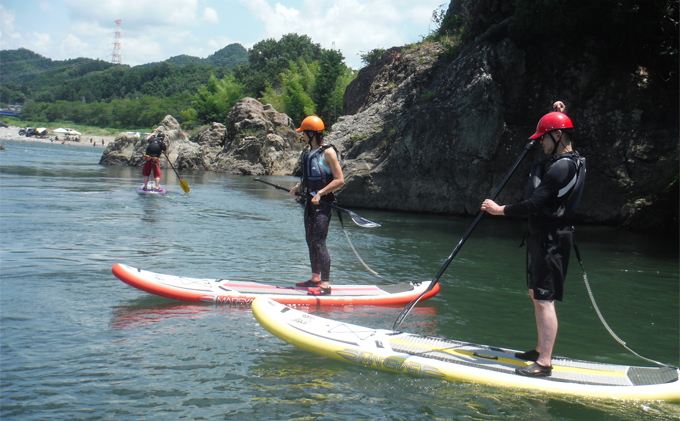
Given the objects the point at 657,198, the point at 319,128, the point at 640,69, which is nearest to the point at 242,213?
the point at 319,128

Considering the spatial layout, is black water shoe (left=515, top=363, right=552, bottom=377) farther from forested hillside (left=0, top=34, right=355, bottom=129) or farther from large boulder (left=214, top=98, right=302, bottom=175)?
forested hillside (left=0, top=34, right=355, bottom=129)

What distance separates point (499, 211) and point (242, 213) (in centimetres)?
1079

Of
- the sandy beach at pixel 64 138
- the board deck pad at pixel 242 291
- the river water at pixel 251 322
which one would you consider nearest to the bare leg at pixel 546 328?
the river water at pixel 251 322

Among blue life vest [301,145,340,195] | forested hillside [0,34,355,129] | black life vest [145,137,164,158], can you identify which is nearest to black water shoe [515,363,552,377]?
blue life vest [301,145,340,195]

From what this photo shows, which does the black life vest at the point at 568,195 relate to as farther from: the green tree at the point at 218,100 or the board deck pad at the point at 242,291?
the green tree at the point at 218,100

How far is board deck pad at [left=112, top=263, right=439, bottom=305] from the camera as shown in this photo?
5816mm

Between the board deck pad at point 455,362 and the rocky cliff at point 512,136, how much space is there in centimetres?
1060

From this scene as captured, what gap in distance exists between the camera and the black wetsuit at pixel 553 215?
3865 mm

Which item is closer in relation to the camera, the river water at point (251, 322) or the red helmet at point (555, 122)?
the river water at point (251, 322)

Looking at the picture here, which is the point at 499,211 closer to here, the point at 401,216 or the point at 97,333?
the point at 97,333

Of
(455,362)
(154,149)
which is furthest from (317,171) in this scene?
(154,149)

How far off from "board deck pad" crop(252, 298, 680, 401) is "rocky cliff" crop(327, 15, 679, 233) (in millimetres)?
10596

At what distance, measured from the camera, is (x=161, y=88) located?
13312cm

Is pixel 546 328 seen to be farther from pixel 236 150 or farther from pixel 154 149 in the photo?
pixel 236 150
